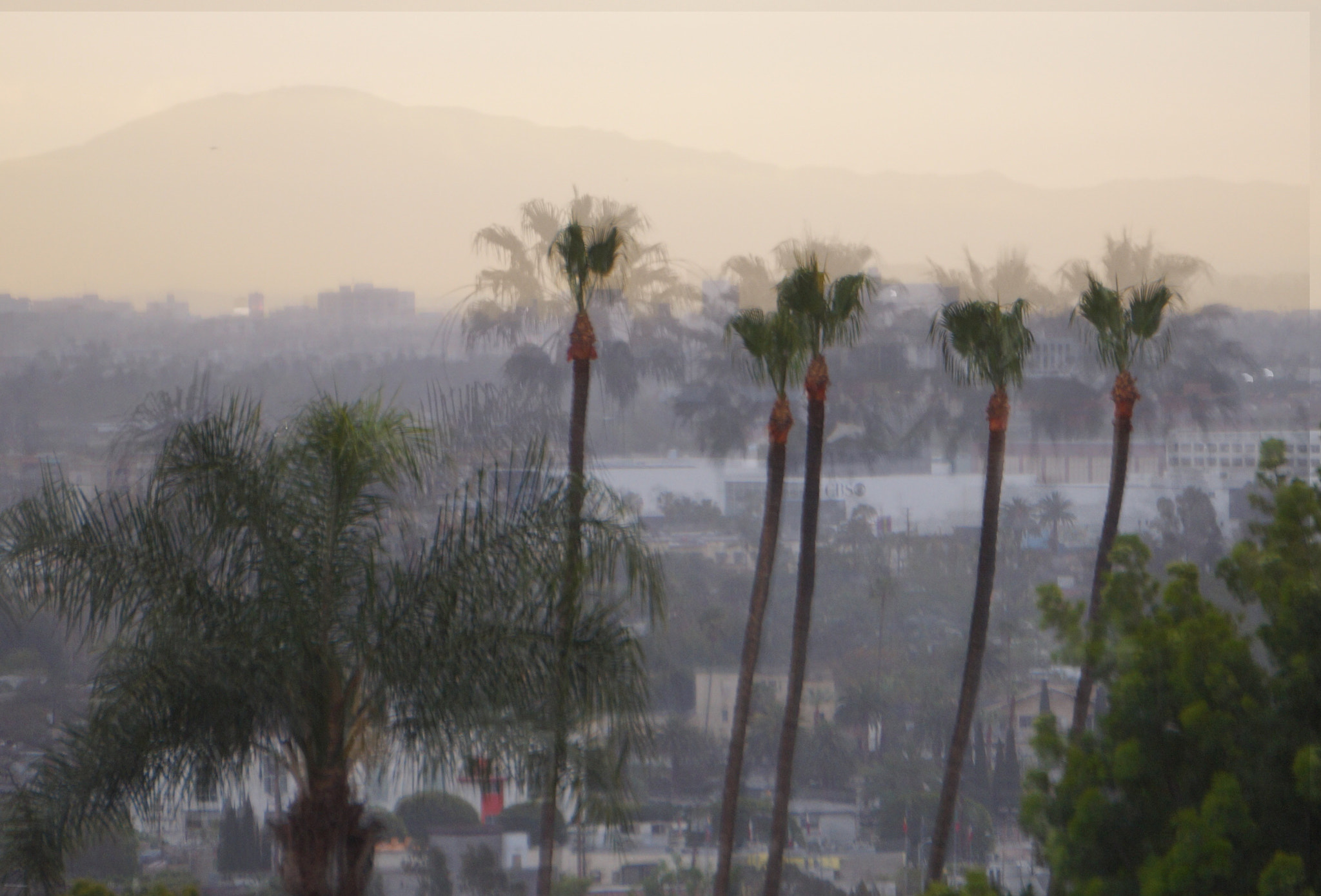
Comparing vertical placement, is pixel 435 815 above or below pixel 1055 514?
below

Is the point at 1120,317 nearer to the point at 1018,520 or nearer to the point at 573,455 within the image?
the point at 573,455

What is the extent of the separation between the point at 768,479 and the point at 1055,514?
8478mm

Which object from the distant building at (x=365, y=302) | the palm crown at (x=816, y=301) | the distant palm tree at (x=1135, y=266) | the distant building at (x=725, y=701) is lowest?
the distant building at (x=725, y=701)

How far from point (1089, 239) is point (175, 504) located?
13108 mm

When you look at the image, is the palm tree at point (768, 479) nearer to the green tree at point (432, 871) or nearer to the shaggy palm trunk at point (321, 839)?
the shaggy palm trunk at point (321, 839)

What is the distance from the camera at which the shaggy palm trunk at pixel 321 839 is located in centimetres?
643

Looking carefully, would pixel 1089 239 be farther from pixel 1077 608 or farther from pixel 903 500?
pixel 1077 608

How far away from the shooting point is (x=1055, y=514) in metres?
15.6

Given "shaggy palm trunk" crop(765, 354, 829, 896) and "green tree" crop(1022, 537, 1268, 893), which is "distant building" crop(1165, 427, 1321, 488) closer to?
"shaggy palm trunk" crop(765, 354, 829, 896)

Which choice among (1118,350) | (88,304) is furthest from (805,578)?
(88,304)

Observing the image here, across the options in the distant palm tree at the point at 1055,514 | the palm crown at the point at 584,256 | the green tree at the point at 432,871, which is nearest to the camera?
the palm crown at the point at 584,256

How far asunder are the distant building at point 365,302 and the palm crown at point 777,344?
8.33 meters

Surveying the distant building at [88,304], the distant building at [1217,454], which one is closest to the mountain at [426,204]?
the distant building at [88,304]

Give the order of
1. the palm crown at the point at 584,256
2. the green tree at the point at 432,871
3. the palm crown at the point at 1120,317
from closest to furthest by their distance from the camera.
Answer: the palm crown at the point at 584,256, the palm crown at the point at 1120,317, the green tree at the point at 432,871
